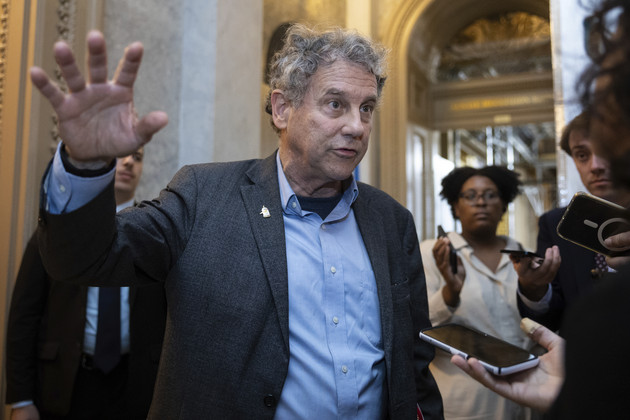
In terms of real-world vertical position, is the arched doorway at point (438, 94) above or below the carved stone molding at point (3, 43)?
above

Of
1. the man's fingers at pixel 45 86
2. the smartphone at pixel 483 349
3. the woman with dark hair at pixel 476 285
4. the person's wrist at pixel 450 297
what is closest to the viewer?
the man's fingers at pixel 45 86

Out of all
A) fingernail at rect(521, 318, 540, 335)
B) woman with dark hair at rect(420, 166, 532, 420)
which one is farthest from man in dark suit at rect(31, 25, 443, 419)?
woman with dark hair at rect(420, 166, 532, 420)

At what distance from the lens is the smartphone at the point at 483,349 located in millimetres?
1388

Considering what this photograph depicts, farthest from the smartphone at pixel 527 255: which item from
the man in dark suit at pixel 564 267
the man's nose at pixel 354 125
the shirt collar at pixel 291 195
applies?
the man's nose at pixel 354 125

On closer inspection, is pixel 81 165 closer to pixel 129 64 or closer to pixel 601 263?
pixel 129 64

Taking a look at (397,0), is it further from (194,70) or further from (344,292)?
(344,292)

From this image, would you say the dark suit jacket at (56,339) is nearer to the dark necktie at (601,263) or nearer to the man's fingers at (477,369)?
the man's fingers at (477,369)

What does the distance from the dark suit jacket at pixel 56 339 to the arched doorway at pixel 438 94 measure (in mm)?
4954

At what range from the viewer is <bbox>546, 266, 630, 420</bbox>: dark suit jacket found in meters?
0.75

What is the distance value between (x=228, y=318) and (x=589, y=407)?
1.14m

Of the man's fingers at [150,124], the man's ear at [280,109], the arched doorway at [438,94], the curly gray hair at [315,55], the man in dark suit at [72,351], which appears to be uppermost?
the arched doorway at [438,94]

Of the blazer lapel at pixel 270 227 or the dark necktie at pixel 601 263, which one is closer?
the blazer lapel at pixel 270 227

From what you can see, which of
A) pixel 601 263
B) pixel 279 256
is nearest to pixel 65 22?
pixel 279 256

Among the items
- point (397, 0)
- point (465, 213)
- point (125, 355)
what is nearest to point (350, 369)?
point (125, 355)
